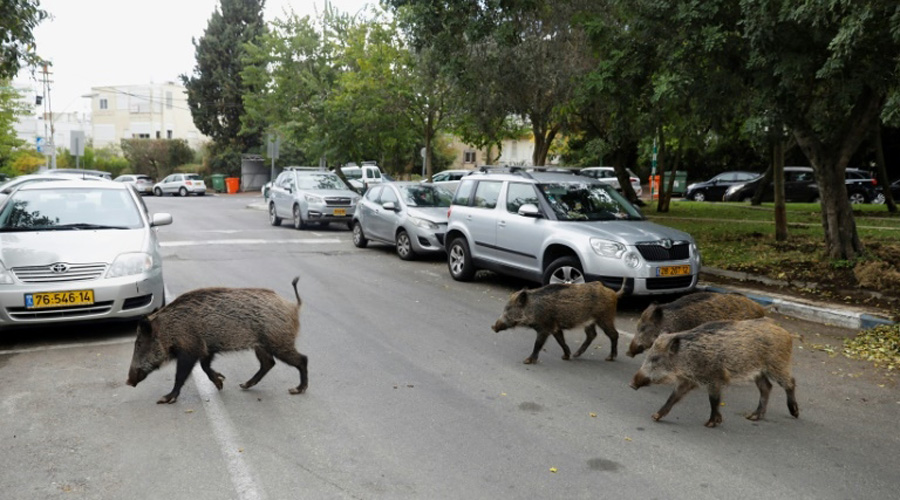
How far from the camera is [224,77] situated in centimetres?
5056

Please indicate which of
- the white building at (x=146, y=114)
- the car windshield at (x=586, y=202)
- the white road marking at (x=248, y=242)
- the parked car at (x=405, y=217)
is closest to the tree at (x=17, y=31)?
the white road marking at (x=248, y=242)

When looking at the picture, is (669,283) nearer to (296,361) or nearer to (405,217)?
(296,361)

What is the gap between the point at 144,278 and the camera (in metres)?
7.39

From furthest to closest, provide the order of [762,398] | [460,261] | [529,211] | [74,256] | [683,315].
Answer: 1. [460,261]
2. [529,211]
3. [74,256]
4. [683,315]
5. [762,398]

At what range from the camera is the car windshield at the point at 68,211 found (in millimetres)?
7926

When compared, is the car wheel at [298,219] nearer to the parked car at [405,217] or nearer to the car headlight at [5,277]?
the parked car at [405,217]

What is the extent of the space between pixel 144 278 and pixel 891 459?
22.4ft

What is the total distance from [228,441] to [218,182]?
48.1 metres

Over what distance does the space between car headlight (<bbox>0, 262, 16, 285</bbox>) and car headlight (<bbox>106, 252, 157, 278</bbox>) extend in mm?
850

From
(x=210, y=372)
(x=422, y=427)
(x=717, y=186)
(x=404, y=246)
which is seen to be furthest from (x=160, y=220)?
(x=717, y=186)

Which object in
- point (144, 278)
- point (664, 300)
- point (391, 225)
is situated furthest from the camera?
point (391, 225)

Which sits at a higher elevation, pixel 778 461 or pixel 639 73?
pixel 639 73

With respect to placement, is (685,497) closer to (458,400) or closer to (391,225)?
(458,400)

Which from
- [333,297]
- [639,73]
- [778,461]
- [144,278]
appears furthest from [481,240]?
[778,461]
